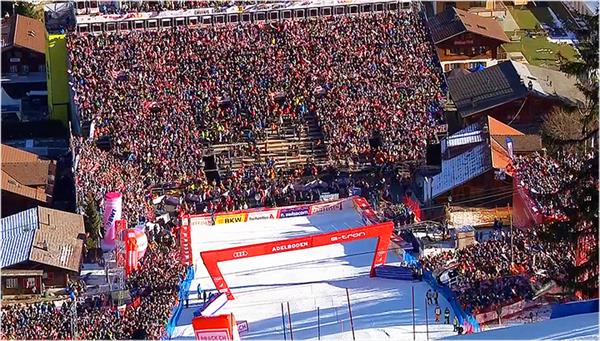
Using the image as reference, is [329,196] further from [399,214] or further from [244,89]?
[244,89]

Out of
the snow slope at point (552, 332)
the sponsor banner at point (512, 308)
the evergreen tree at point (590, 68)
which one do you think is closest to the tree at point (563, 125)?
the sponsor banner at point (512, 308)

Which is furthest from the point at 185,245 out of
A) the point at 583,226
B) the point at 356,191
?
the point at 583,226

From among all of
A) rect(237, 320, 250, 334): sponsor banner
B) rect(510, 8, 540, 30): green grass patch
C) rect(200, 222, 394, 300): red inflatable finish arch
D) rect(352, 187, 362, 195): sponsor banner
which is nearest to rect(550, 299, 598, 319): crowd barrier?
rect(237, 320, 250, 334): sponsor banner

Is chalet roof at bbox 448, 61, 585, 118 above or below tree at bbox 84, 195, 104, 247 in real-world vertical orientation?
above

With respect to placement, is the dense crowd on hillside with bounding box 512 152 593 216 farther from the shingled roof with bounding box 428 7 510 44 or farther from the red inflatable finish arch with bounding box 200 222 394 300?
the shingled roof with bounding box 428 7 510 44

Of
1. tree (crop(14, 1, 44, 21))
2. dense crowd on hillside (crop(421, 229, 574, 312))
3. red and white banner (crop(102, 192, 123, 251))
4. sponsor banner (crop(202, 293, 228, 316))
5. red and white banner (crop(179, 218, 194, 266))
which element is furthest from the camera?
tree (crop(14, 1, 44, 21))

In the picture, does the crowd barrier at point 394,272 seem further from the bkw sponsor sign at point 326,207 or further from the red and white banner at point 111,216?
the red and white banner at point 111,216

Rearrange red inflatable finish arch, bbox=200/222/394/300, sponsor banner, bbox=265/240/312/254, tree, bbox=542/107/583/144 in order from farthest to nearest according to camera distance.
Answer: tree, bbox=542/107/583/144, sponsor banner, bbox=265/240/312/254, red inflatable finish arch, bbox=200/222/394/300
